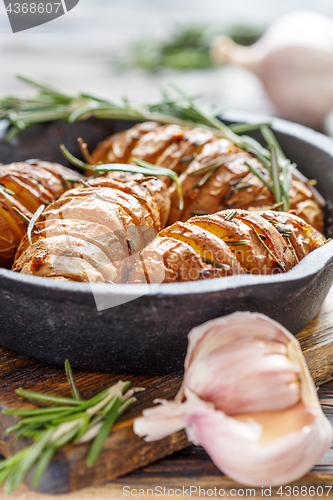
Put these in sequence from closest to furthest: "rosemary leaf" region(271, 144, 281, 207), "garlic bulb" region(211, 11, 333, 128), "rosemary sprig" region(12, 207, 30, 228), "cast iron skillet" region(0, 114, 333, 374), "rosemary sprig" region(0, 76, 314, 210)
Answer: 1. "cast iron skillet" region(0, 114, 333, 374)
2. "rosemary sprig" region(12, 207, 30, 228)
3. "rosemary leaf" region(271, 144, 281, 207)
4. "rosemary sprig" region(0, 76, 314, 210)
5. "garlic bulb" region(211, 11, 333, 128)

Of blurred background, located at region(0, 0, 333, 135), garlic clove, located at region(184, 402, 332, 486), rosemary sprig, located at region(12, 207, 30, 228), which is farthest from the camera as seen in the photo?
blurred background, located at region(0, 0, 333, 135)

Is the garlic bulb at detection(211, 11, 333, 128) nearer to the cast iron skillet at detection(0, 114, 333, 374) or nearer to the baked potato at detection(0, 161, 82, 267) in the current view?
the baked potato at detection(0, 161, 82, 267)

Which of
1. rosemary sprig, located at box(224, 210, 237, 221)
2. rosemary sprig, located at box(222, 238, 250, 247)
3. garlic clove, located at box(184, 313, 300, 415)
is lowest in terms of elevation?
garlic clove, located at box(184, 313, 300, 415)

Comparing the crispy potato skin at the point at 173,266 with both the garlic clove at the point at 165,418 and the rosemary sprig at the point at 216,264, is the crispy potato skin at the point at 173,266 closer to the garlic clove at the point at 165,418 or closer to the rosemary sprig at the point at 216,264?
the rosemary sprig at the point at 216,264

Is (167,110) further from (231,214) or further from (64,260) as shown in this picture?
(64,260)

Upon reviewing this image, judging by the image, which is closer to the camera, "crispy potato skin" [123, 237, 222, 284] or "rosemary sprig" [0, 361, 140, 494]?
"rosemary sprig" [0, 361, 140, 494]

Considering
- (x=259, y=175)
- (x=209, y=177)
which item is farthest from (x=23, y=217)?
(x=259, y=175)

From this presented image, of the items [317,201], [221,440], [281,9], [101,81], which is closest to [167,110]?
[317,201]

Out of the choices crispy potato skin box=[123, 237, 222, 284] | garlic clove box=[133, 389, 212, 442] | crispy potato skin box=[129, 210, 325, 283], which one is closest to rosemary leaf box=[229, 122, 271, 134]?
crispy potato skin box=[129, 210, 325, 283]
